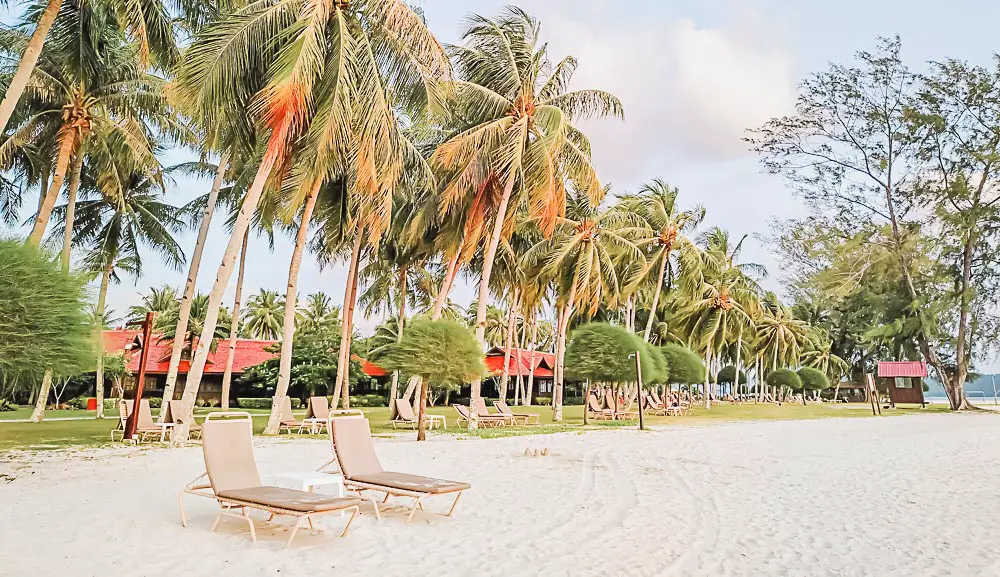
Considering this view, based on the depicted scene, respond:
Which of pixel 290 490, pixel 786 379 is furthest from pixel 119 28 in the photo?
pixel 786 379

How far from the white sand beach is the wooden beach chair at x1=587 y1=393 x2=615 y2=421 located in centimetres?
1274

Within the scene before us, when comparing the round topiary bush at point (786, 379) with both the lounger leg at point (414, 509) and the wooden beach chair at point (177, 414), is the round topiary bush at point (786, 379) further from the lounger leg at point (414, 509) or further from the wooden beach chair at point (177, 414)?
the lounger leg at point (414, 509)

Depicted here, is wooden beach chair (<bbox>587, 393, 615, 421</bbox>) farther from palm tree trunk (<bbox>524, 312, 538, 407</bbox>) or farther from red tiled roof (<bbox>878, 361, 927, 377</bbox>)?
red tiled roof (<bbox>878, 361, 927, 377</bbox>)

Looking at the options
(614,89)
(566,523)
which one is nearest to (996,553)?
(566,523)

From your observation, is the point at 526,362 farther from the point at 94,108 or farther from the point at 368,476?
the point at 368,476

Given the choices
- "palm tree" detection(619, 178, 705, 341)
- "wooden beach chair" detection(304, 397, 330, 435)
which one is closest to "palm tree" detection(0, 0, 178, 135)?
"wooden beach chair" detection(304, 397, 330, 435)

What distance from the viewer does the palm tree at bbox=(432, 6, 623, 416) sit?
62.2ft

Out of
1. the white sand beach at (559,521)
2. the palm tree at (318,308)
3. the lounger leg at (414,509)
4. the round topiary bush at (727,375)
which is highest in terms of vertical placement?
the palm tree at (318,308)

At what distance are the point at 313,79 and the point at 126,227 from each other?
14809 mm

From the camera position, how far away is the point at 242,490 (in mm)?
5957

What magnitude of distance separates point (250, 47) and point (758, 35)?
11.0 meters

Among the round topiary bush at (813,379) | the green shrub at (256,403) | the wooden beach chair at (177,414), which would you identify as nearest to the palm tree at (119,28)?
the wooden beach chair at (177,414)

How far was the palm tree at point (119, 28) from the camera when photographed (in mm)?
10953

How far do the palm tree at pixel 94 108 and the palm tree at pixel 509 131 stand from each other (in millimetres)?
7489
